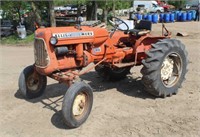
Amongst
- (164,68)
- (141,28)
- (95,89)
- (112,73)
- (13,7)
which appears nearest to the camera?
(164,68)

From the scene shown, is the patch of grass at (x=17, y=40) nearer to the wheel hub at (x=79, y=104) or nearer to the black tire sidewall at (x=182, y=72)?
the black tire sidewall at (x=182, y=72)

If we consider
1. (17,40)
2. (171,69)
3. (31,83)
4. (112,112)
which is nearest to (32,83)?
(31,83)

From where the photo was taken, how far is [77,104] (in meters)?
4.82

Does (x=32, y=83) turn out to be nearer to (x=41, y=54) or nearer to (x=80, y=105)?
(x=41, y=54)

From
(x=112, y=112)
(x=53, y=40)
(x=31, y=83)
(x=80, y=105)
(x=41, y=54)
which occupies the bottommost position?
(x=112, y=112)

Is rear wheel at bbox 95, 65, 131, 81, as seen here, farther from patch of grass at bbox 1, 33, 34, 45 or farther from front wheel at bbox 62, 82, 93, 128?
patch of grass at bbox 1, 33, 34, 45

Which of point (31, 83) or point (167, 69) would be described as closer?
point (31, 83)

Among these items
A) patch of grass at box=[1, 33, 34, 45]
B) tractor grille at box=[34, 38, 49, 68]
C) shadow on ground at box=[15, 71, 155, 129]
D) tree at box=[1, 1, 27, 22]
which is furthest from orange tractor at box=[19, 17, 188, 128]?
tree at box=[1, 1, 27, 22]

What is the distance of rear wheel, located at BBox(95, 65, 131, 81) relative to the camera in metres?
7.01

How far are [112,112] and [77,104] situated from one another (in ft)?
2.49

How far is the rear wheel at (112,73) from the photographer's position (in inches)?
276

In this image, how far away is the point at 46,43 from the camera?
4934 millimetres

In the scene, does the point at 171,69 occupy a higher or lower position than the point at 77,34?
lower

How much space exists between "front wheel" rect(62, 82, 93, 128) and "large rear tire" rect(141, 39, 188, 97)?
131 cm
